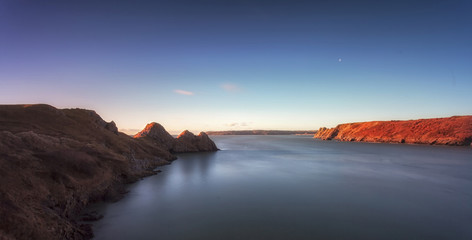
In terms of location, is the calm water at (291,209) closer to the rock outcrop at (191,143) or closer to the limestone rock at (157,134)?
the limestone rock at (157,134)

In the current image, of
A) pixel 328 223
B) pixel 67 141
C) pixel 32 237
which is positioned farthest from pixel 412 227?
pixel 67 141

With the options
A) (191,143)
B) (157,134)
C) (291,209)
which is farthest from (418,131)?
(157,134)

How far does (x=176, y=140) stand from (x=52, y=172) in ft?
113

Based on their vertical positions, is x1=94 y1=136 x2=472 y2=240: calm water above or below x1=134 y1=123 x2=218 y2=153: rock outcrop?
below

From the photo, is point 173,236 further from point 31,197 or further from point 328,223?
point 328,223

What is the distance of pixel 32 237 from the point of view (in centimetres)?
670

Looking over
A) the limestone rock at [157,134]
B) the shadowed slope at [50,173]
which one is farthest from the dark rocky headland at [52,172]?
the limestone rock at [157,134]

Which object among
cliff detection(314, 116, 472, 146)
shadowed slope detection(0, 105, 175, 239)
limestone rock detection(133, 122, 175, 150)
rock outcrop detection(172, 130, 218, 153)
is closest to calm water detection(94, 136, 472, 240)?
shadowed slope detection(0, 105, 175, 239)

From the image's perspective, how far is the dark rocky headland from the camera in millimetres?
7344

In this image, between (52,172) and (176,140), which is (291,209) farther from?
(176,140)

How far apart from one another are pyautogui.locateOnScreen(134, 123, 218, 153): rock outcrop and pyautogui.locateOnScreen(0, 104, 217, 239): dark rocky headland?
1336 cm

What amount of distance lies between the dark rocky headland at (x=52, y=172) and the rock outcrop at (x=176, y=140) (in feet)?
43.8

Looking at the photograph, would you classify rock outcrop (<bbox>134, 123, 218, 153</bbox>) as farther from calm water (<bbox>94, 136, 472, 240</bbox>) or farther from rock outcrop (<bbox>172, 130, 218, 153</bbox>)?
calm water (<bbox>94, 136, 472, 240</bbox>)

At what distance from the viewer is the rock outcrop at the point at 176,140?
39.5 m
